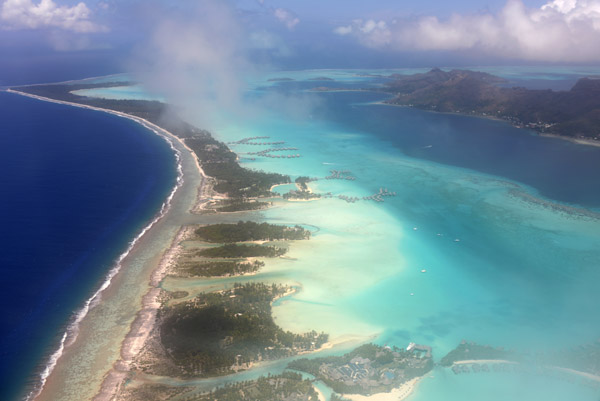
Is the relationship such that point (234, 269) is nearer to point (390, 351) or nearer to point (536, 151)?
point (390, 351)

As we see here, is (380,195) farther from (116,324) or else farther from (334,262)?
(116,324)

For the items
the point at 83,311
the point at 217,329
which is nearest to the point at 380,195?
the point at 217,329

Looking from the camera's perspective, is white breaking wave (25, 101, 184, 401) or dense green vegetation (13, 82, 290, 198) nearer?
white breaking wave (25, 101, 184, 401)

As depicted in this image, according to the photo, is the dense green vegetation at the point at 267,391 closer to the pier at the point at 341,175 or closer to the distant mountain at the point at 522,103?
the pier at the point at 341,175

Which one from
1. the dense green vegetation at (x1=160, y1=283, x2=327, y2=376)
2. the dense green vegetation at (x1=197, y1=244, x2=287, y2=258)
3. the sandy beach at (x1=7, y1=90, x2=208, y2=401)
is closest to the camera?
the sandy beach at (x1=7, y1=90, x2=208, y2=401)

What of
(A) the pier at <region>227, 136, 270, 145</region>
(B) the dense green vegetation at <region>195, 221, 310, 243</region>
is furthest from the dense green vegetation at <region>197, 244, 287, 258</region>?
(A) the pier at <region>227, 136, 270, 145</region>

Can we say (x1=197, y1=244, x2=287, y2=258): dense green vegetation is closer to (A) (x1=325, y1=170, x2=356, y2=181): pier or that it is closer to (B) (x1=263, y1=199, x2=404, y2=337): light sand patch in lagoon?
(B) (x1=263, y1=199, x2=404, y2=337): light sand patch in lagoon

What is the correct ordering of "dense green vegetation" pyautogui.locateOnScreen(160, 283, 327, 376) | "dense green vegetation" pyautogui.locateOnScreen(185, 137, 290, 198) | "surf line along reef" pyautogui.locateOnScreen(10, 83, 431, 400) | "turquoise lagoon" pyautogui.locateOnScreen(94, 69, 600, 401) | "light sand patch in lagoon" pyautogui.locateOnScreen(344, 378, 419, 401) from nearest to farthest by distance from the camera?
"light sand patch in lagoon" pyautogui.locateOnScreen(344, 378, 419, 401) → "surf line along reef" pyautogui.locateOnScreen(10, 83, 431, 400) → "dense green vegetation" pyautogui.locateOnScreen(160, 283, 327, 376) → "turquoise lagoon" pyautogui.locateOnScreen(94, 69, 600, 401) → "dense green vegetation" pyautogui.locateOnScreen(185, 137, 290, 198)
